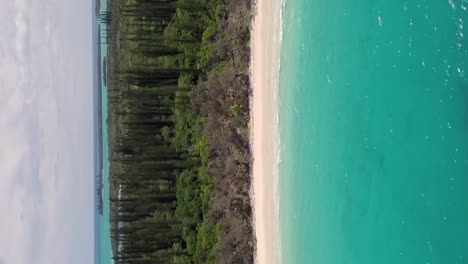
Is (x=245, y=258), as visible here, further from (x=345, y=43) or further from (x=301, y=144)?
(x=345, y=43)

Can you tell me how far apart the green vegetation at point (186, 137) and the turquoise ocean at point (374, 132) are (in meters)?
2.57

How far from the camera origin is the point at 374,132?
28547 mm

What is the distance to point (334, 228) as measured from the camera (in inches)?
1209

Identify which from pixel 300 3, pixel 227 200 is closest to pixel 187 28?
pixel 300 3

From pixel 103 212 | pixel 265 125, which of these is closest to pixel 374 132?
pixel 265 125

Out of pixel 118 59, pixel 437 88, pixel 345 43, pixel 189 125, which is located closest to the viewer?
pixel 437 88

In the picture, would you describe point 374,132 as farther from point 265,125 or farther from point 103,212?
point 103,212

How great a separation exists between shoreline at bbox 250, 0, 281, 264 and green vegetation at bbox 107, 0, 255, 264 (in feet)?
1.68

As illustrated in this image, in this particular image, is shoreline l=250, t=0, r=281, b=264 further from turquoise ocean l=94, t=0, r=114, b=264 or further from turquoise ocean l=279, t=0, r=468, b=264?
turquoise ocean l=94, t=0, r=114, b=264

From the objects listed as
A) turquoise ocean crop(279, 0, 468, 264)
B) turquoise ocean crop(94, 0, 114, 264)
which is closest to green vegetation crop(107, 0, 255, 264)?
turquoise ocean crop(279, 0, 468, 264)

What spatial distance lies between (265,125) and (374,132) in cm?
715

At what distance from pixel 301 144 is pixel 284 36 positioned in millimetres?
5505

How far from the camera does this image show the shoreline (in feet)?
111

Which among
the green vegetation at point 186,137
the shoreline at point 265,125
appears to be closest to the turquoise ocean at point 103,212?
the green vegetation at point 186,137
